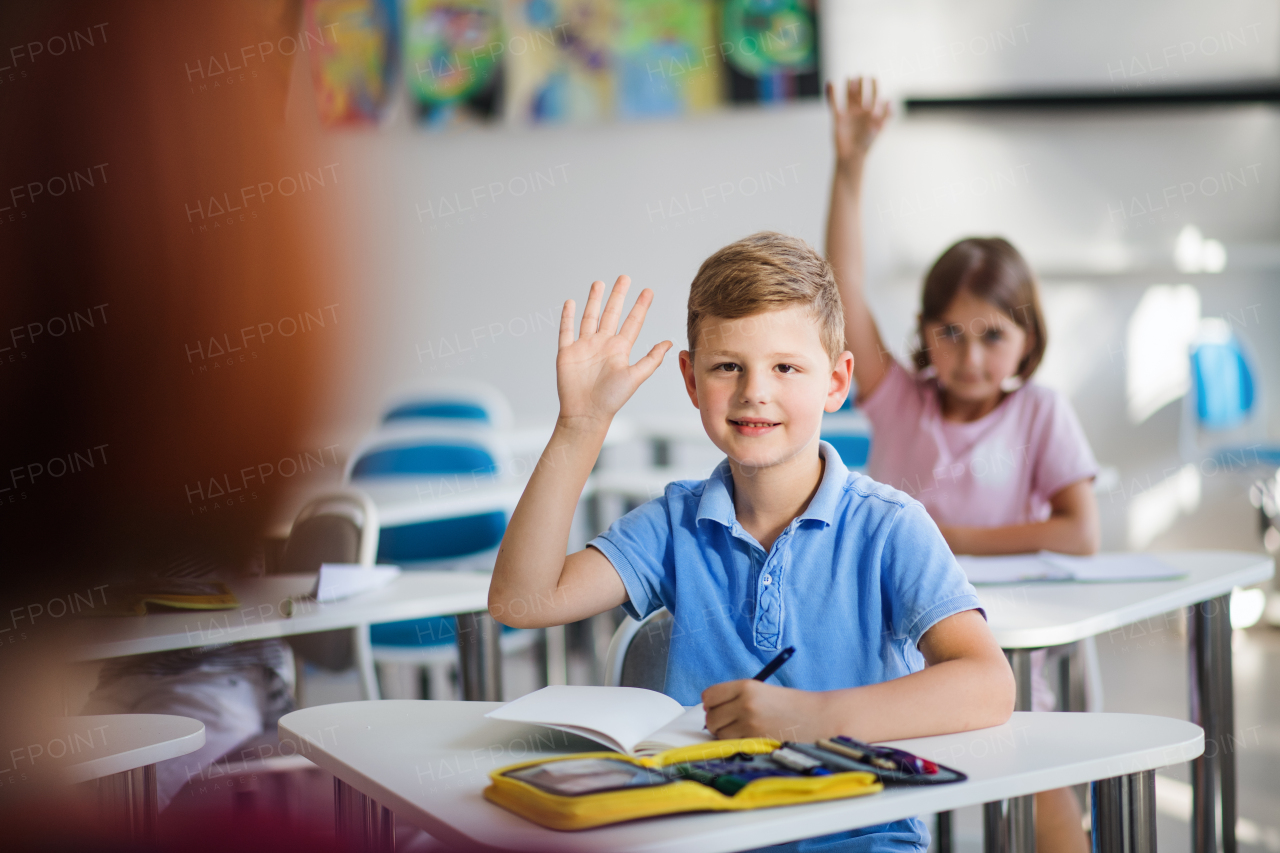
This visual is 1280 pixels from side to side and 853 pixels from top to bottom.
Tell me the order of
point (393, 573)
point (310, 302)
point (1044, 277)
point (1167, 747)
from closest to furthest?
point (310, 302) → point (1167, 747) → point (393, 573) → point (1044, 277)

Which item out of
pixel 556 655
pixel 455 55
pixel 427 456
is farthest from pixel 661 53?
pixel 556 655

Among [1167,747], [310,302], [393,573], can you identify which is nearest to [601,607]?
[1167,747]

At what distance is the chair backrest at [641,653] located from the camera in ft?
4.33

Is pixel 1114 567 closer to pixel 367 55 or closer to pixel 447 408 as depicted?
pixel 447 408

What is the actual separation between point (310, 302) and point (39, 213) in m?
0.10

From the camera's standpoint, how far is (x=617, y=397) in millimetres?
1154

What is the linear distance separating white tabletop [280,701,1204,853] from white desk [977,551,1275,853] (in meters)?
0.41

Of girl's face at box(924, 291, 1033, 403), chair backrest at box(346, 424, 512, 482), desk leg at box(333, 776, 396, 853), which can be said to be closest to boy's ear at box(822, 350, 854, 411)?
desk leg at box(333, 776, 396, 853)

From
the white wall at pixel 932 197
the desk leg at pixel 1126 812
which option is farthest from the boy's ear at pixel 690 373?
the white wall at pixel 932 197

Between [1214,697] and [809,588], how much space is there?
105cm

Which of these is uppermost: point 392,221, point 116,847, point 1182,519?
point 392,221

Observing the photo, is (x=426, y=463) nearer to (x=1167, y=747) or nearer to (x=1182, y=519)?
(x=1167, y=747)

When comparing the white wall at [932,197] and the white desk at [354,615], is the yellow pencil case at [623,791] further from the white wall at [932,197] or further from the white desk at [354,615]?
the white wall at [932,197]

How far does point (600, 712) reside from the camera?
0.98 m
